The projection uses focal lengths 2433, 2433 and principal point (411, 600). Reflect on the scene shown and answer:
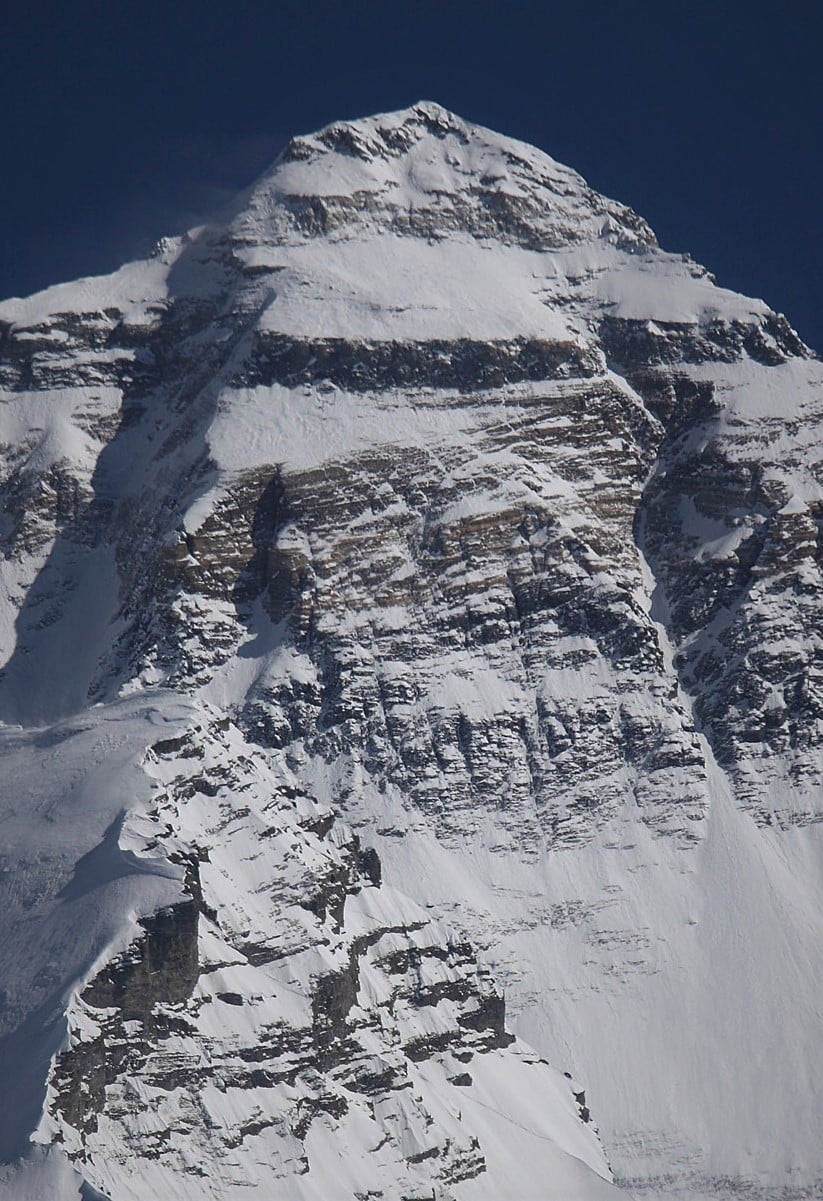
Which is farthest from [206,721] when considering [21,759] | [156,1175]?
[156,1175]

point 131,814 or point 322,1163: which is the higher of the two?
point 131,814

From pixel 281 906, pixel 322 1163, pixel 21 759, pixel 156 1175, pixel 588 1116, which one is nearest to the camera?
pixel 156 1175

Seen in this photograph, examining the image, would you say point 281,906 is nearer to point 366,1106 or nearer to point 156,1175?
point 366,1106

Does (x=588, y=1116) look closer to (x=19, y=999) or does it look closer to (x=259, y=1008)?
(x=259, y=1008)

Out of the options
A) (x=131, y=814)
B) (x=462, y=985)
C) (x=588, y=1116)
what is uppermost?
(x=131, y=814)

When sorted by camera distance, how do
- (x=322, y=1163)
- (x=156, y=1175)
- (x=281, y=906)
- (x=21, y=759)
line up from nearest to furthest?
(x=156, y=1175), (x=322, y=1163), (x=281, y=906), (x=21, y=759)

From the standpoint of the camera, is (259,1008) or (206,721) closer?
(259,1008)

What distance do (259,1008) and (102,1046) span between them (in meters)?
13.1

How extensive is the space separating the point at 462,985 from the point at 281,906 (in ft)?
69.4

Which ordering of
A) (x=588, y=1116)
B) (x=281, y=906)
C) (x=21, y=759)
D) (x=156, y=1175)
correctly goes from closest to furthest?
(x=156, y=1175), (x=281, y=906), (x=21, y=759), (x=588, y=1116)

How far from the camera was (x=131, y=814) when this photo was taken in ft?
505

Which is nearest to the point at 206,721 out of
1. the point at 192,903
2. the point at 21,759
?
the point at 21,759

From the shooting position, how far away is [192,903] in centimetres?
14425

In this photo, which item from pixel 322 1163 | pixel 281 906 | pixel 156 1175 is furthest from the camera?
pixel 281 906
